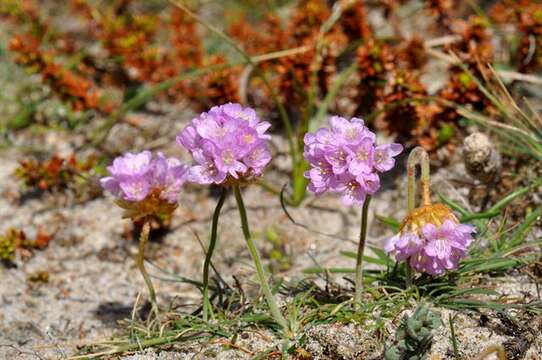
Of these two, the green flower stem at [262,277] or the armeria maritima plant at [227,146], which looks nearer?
the armeria maritima plant at [227,146]

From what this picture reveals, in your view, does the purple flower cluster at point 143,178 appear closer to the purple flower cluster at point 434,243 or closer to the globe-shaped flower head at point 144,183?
the globe-shaped flower head at point 144,183

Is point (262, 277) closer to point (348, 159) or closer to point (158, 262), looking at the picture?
point (348, 159)

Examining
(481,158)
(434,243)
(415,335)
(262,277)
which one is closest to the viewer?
(415,335)

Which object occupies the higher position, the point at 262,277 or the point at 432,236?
the point at 432,236

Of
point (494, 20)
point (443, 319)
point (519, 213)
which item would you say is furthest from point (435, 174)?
point (494, 20)

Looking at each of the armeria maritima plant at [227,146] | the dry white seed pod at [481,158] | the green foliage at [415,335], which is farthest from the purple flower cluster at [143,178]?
the dry white seed pod at [481,158]

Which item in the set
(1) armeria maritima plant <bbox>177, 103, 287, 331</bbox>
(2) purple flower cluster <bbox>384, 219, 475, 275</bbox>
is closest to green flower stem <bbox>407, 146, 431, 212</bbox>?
(2) purple flower cluster <bbox>384, 219, 475, 275</bbox>

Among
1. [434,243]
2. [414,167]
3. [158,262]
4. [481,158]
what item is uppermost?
[414,167]

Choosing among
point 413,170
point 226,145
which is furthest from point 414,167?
point 226,145
